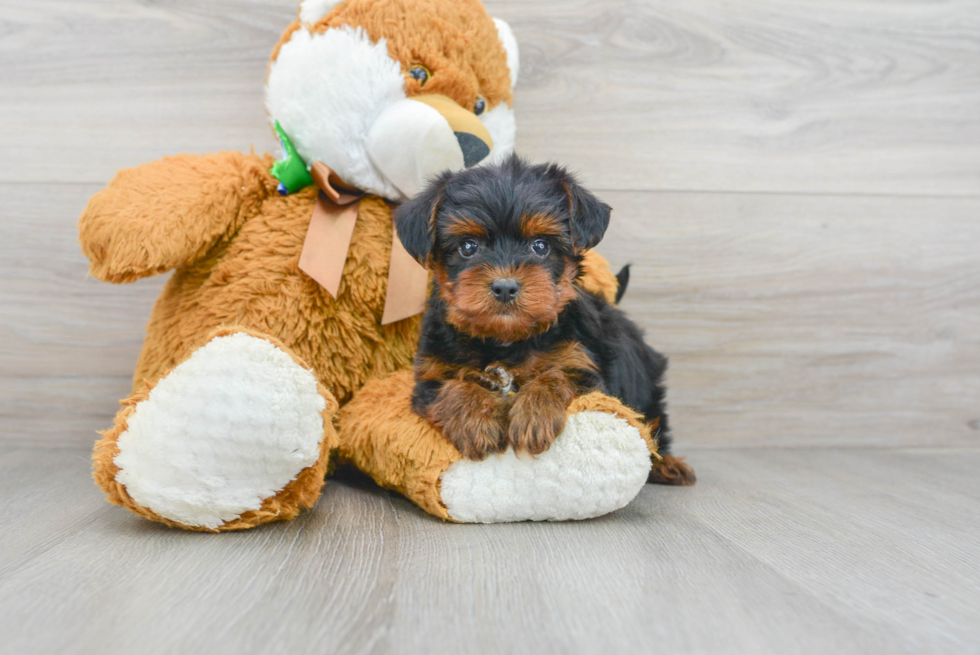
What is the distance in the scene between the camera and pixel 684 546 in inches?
54.2

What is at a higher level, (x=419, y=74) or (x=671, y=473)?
(x=419, y=74)

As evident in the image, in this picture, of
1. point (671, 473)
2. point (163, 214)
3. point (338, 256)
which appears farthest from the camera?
point (671, 473)

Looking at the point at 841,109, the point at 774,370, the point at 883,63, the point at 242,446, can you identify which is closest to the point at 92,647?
the point at 242,446

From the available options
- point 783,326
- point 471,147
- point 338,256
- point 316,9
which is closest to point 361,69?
point 316,9

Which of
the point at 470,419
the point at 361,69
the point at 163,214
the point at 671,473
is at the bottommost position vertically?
the point at 671,473

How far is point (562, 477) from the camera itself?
1.44m

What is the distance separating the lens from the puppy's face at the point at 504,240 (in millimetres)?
1395

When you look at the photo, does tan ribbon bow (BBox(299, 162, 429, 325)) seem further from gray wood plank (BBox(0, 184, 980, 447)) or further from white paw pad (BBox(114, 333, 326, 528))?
gray wood plank (BBox(0, 184, 980, 447))

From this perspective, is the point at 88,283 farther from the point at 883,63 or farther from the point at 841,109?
the point at 883,63

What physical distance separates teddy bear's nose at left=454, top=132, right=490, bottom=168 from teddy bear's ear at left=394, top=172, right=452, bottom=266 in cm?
23

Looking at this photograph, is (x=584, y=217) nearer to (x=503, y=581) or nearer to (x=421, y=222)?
(x=421, y=222)

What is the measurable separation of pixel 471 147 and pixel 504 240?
412 mm

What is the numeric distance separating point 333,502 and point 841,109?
213cm

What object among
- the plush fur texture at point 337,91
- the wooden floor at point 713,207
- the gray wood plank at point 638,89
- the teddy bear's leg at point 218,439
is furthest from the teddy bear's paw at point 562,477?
the gray wood plank at point 638,89
